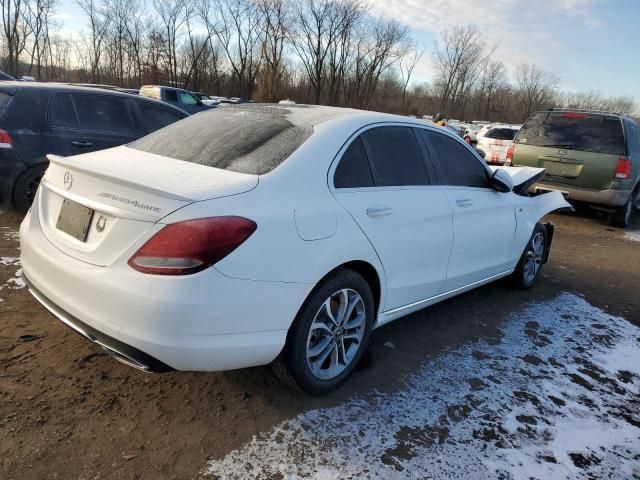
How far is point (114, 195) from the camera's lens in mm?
2328

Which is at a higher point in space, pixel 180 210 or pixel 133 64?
pixel 133 64

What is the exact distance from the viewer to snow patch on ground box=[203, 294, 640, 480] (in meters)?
2.34

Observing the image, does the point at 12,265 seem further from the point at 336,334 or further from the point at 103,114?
the point at 336,334

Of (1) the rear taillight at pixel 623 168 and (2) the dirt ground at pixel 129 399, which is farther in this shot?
(1) the rear taillight at pixel 623 168

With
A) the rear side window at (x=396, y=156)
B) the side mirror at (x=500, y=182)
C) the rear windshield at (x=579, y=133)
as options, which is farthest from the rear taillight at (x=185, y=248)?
the rear windshield at (x=579, y=133)

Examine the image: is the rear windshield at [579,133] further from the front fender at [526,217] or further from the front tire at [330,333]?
the front tire at [330,333]

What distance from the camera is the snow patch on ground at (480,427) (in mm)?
2342

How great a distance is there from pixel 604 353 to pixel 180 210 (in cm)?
335

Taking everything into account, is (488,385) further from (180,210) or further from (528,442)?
(180,210)

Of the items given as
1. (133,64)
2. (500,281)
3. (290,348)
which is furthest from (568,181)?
(133,64)

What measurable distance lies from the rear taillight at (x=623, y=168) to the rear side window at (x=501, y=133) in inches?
349

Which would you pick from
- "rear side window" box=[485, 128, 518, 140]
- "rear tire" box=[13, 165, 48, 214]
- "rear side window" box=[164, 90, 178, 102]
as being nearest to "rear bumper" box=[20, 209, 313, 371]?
"rear tire" box=[13, 165, 48, 214]

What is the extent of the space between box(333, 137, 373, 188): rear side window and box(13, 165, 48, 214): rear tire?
394 cm

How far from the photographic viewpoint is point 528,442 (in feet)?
8.58
